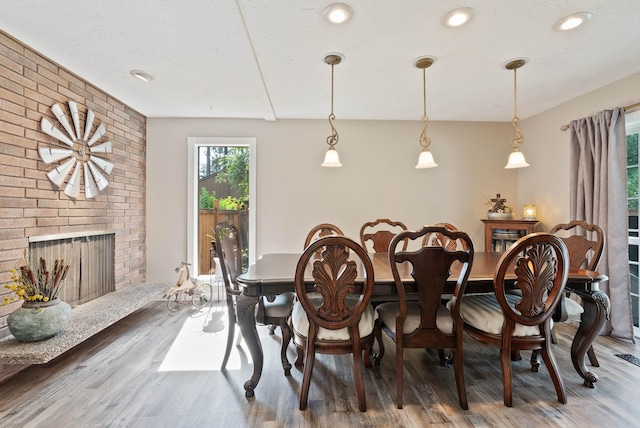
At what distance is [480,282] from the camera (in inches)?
74.0

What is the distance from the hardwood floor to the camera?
168 centimetres

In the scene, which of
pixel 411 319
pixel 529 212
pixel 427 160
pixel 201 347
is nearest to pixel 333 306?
pixel 411 319

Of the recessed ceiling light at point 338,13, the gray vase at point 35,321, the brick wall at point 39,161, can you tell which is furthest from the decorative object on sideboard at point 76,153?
the recessed ceiling light at point 338,13

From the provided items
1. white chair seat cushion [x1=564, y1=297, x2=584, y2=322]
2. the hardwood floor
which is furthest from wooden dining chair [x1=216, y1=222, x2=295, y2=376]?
white chair seat cushion [x1=564, y1=297, x2=584, y2=322]

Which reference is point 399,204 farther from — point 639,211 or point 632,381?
point 632,381

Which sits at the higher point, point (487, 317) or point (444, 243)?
point (444, 243)

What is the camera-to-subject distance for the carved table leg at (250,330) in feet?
6.13

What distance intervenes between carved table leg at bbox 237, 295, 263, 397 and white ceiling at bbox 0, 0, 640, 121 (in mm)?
1834

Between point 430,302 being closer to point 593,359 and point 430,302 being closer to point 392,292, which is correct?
point 392,292

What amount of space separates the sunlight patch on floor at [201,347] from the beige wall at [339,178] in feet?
3.63

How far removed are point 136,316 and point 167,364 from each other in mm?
1405

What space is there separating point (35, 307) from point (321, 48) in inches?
110

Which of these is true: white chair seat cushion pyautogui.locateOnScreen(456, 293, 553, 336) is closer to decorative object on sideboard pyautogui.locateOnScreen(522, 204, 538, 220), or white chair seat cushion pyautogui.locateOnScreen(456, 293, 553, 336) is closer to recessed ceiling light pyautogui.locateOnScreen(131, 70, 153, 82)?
decorative object on sideboard pyautogui.locateOnScreen(522, 204, 538, 220)

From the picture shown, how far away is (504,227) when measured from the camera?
3699mm
